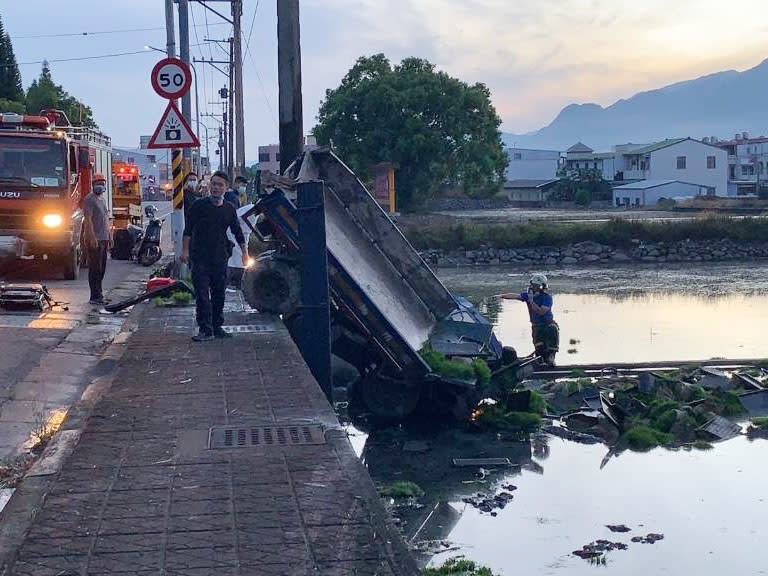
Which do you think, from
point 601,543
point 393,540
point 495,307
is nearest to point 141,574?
point 393,540

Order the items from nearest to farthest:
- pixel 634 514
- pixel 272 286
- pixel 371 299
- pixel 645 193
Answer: pixel 634 514
pixel 371 299
pixel 272 286
pixel 645 193

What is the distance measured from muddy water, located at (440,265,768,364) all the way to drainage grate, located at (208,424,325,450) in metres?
9.52

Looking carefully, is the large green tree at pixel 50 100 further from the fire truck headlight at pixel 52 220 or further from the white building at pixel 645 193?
the white building at pixel 645 193

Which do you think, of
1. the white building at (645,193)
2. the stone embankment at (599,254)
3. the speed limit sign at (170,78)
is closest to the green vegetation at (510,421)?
the speed limit sign at (170,78)

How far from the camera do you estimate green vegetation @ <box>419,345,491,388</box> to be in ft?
38.6

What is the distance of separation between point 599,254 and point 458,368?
28626 mm

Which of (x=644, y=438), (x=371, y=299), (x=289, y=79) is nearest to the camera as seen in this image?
(x=644, y=438)

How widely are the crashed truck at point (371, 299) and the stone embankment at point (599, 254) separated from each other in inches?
955

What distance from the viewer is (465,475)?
34.0 ft

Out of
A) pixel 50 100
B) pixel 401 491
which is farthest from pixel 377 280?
pixel 50 100

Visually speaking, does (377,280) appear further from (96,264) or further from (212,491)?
(212,491)

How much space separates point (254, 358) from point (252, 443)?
3204 millimetres

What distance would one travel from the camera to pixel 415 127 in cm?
5612

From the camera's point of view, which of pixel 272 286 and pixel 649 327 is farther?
pixel 649 327
